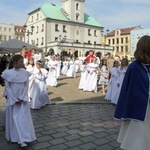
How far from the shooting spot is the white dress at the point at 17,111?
4887mm

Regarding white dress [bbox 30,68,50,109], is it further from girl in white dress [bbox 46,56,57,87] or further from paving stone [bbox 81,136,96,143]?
girl in white dress [bbox 46,56,57,87]

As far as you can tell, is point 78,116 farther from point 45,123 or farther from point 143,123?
point 143,123

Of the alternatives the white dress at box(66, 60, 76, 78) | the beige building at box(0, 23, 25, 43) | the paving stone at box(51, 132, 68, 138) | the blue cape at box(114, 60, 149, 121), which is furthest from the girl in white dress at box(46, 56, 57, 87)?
the beige building at box(0, 23, 25, 43)

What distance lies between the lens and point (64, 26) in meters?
67.9

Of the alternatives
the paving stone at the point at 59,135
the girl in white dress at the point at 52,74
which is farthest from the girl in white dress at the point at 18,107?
the girl in white dress at the point at 52,74

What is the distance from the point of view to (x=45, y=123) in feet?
21.2

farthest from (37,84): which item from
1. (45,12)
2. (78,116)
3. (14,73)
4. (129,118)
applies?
(45,12)

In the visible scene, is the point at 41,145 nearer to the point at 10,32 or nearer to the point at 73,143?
the point at 73,143

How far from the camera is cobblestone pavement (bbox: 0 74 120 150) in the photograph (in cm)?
490

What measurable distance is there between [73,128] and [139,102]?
290 cm

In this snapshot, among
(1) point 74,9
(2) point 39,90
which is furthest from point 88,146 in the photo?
(1) point 74,9

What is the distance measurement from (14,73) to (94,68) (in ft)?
25.6

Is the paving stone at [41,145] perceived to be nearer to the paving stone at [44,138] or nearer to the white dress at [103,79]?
the paving stone at [44,138]

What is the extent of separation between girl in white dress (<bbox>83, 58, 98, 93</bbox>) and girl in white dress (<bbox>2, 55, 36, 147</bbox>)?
760cm
